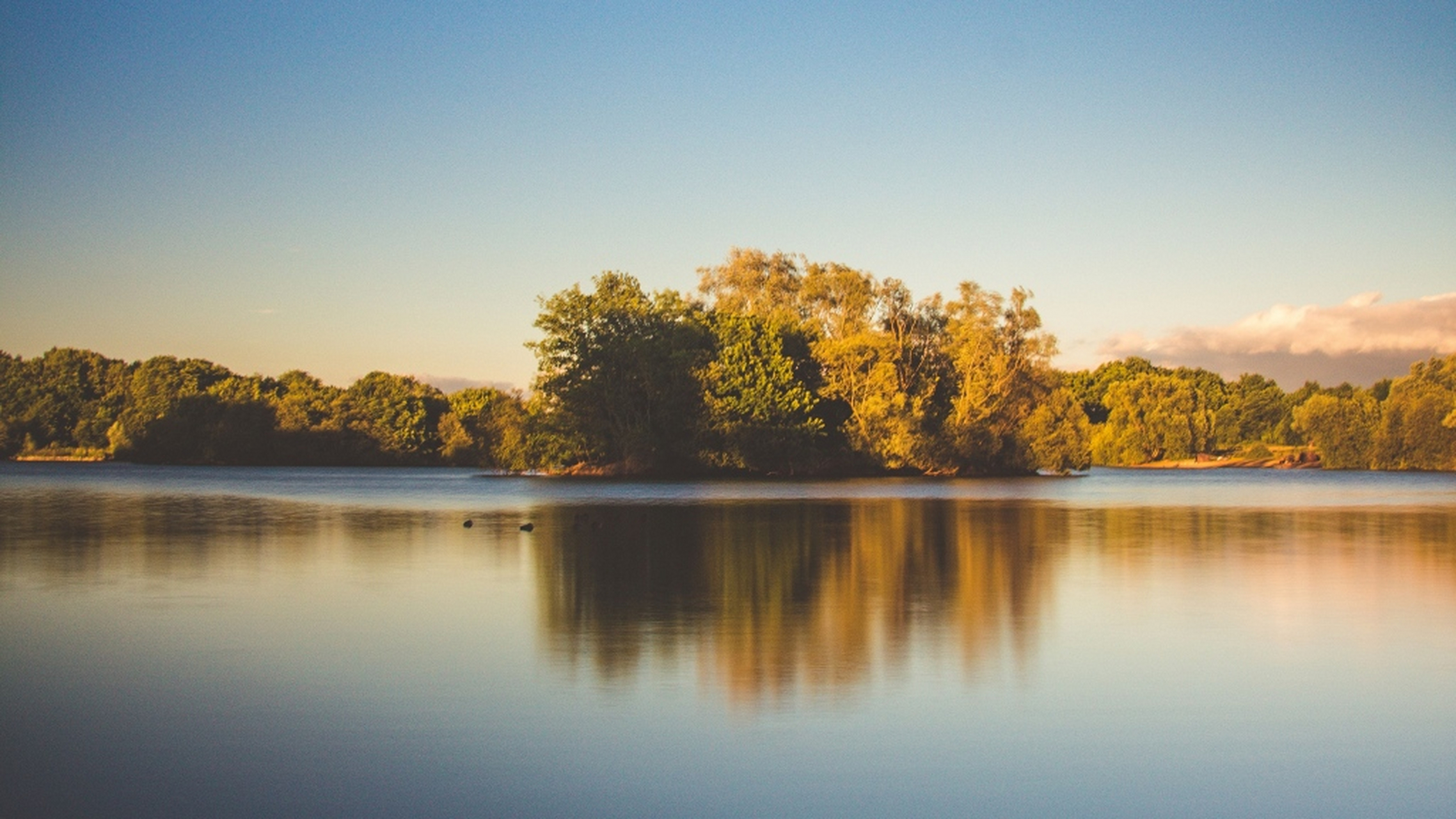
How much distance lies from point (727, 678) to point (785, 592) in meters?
5.48

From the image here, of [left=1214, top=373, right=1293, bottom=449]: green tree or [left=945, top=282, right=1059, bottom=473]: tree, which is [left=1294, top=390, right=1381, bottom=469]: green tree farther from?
[left=945, top=282, right=1059, bottom=473]: tree

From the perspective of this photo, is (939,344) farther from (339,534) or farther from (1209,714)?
(1209,714)

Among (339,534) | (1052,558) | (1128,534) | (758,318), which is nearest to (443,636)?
(1052,558)

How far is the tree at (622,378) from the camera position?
69.1 metres

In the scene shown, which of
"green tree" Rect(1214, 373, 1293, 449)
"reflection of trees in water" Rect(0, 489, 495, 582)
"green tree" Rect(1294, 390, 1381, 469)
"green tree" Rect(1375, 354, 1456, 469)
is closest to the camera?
"reflection of trees in water" Rect(0, 489, 495, 582)

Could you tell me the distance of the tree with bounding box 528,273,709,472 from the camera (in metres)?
69.1

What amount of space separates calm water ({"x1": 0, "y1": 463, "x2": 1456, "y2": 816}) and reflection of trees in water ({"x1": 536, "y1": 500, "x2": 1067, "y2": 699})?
81mm

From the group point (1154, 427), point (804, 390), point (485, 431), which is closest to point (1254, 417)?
point (1154, 427)

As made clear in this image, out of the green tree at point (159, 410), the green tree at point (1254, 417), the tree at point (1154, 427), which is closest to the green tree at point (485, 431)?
the green tree at point (159, 410)

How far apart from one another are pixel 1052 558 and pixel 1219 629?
24.6 ft

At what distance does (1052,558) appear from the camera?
19.7 meters

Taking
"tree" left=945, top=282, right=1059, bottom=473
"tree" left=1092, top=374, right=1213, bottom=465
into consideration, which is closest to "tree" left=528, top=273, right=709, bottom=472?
"tree" left=945, top=282, right=1059, bottom=473

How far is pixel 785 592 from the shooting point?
14805mm

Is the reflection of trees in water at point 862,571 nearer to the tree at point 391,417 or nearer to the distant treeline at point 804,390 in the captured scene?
the distant treeline at point 804,390
